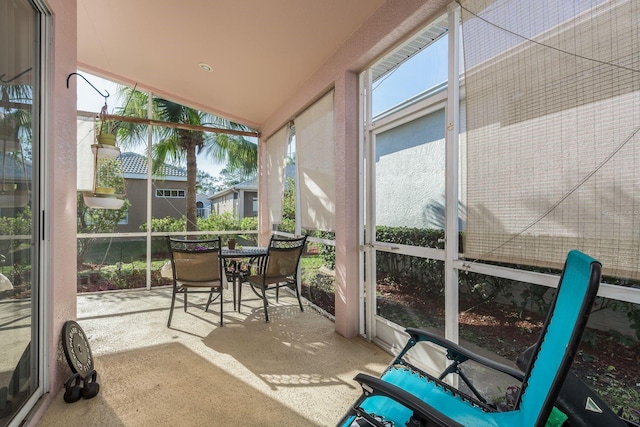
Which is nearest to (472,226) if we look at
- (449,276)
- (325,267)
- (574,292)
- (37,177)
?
(449,276)

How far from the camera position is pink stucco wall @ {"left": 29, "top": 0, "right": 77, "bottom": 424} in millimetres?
2002

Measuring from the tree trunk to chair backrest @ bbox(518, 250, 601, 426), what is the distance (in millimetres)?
5145

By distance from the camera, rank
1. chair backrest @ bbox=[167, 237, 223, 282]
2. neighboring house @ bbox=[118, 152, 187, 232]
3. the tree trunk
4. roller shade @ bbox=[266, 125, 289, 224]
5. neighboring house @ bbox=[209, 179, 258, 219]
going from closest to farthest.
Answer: chair backrest @ bbox=[167, 237, 223, 282] → roller shade @ bbox=[266, 125, 289, 224] → neighboring house @ bbox=[118, 152, 187, 232] → the tree trunk → neighboring house @ bbox=[209, 179, 258, 219]

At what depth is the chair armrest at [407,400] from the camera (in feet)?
3.14

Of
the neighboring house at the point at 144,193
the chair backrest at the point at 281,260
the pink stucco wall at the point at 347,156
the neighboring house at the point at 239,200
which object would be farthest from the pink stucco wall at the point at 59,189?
the neighboring house at the point at 239,200

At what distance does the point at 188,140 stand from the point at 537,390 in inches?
224

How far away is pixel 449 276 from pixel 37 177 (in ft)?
8.59

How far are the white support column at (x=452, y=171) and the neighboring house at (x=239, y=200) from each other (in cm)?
425

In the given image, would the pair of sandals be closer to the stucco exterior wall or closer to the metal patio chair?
the metal patio chair

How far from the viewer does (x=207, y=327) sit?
11.0 feet

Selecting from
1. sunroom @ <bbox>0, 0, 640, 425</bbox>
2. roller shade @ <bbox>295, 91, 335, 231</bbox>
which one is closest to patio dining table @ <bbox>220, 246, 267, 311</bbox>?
roller shade @ <bbox>295, 91, 335, 231</bbox>

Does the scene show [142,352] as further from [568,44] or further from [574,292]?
[568,44]

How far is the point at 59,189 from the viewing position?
2123 mm

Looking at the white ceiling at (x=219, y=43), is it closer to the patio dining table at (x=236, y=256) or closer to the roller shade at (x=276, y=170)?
the roller shade at (x=276, y=170)
